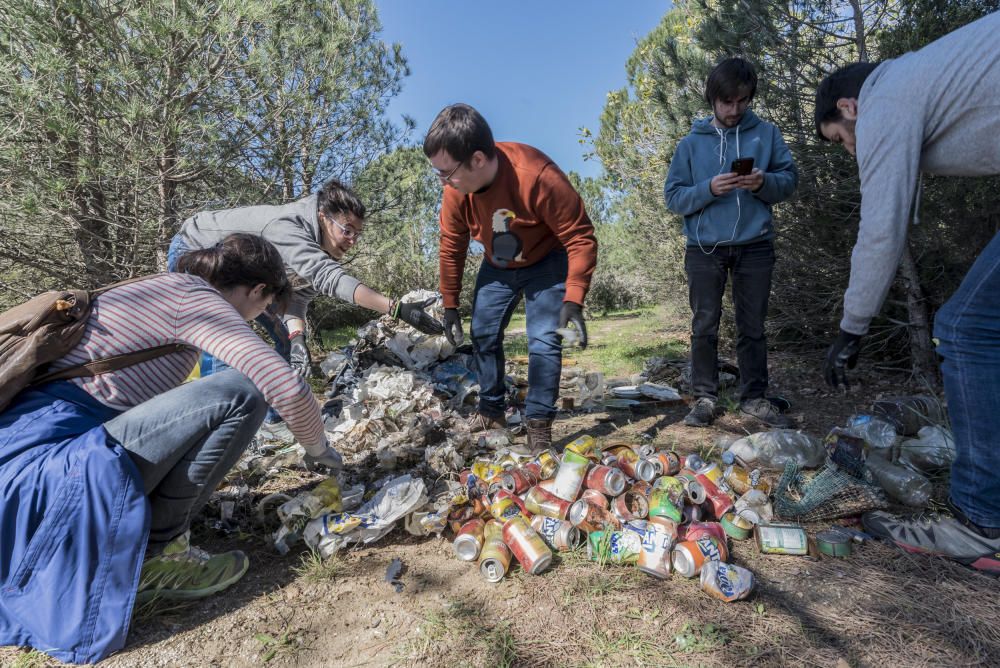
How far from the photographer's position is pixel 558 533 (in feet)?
6.02

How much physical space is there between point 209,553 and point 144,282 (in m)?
1.04

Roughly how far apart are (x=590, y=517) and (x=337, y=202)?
77.0 inches

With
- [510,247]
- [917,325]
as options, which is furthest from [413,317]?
[917,325]

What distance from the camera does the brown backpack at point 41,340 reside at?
4.53ft

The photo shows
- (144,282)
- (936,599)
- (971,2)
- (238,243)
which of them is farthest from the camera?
(971,2)

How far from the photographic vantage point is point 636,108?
7.02 m

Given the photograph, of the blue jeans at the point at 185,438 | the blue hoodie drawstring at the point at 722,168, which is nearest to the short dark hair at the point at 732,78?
the blue hoodie drawstring at the point at 722,168

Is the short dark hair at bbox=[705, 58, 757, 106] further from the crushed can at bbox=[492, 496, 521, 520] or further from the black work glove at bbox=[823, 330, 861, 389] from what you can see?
the crushed can at bbox=[492, 496, 521, 520]

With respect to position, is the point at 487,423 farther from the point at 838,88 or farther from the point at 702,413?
the point at 838,88

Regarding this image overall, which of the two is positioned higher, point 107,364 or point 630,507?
point 107,364

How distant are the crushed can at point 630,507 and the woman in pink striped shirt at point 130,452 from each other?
3.57ft

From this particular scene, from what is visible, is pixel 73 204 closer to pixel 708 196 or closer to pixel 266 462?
pixel 266 462

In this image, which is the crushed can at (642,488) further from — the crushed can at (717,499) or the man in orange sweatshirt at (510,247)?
the man in orange sweatshirt at (510,247)

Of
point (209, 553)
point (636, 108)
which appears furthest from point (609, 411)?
point (636, 108)
